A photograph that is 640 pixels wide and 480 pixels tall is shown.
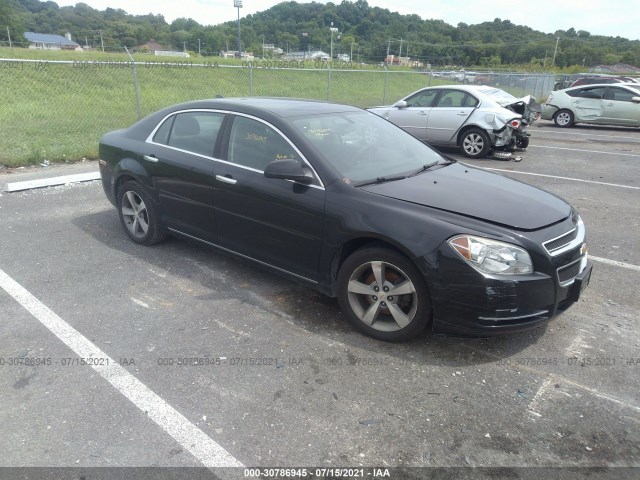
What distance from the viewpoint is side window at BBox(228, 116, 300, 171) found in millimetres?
3926

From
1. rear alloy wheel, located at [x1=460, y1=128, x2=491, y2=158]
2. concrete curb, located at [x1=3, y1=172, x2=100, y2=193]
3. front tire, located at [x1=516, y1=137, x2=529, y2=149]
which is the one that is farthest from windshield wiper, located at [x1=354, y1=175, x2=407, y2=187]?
front tire, located at [x1=516, y1=137, x2=529, y2=149]

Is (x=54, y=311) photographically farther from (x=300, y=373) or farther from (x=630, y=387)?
(x=630, y=387)

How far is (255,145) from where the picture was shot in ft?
13.5

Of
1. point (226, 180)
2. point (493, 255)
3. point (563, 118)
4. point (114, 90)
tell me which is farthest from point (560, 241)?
point (114, 90)

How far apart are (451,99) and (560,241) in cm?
844

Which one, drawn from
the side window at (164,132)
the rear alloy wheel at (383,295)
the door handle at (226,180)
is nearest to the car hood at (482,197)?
the rear alloy wheel at (383,295)

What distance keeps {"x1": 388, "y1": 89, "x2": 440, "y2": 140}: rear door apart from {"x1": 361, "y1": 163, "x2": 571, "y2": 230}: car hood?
7.56m

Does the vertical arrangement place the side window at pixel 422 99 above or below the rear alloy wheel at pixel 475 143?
above

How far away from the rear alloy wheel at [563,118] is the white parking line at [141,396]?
17.4m

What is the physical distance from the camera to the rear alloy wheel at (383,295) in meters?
3.29

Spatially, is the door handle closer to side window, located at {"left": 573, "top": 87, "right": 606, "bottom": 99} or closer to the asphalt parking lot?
the asphalt parking lot

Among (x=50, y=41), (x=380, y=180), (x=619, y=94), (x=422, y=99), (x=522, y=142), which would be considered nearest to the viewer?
(x=380, y=180)

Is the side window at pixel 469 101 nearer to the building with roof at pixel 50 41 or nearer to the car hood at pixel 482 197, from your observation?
the car hood at pixel 482 197

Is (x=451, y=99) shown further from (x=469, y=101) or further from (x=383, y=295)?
(x=383, y=295)
